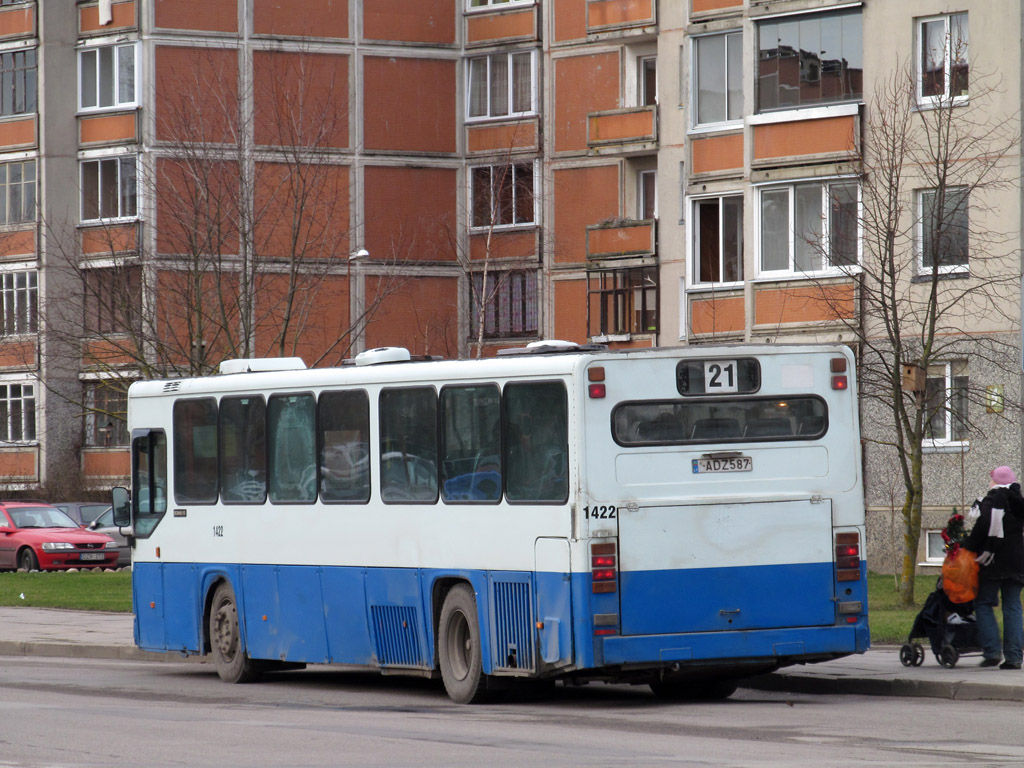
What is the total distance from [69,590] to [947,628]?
69.4 ft

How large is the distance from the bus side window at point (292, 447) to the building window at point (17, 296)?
120 feet

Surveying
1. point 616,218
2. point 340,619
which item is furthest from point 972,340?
point 340,619

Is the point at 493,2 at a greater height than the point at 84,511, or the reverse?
the point at 493,2

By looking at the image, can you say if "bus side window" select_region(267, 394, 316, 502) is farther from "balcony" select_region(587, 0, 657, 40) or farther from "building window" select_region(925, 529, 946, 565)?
"balcony" select_region(587, 0, 657, 40)

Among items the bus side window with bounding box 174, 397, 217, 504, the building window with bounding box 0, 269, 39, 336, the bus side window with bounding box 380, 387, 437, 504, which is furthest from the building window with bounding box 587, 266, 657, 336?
the bus side window with bounding box 380, 387, 437, 504

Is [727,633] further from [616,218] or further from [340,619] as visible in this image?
[616,218]

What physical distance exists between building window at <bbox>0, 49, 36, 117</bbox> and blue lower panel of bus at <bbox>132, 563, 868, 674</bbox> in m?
40.0

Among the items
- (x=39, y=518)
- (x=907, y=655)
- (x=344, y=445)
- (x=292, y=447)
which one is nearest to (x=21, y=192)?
(x=39, y=518)

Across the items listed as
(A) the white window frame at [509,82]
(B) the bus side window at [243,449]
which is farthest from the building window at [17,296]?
(B) the bus side window at [243,449]

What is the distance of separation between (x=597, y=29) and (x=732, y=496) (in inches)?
1413

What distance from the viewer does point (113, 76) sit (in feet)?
174

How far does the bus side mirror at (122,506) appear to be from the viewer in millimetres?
20219

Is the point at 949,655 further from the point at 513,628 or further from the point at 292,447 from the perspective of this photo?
the point at 292,447

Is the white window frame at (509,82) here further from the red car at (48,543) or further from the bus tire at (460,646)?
the bus tire at (460,646)
